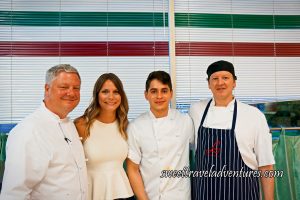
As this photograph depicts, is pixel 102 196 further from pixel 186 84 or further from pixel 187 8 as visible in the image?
pixel 187 8

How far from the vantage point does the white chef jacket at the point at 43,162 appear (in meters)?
1.26

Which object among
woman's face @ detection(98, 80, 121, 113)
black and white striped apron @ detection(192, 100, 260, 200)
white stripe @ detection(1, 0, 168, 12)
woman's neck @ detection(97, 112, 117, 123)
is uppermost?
white stripe @ detection(1, 0, 168, 12)

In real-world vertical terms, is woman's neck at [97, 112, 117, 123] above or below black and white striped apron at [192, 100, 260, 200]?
above

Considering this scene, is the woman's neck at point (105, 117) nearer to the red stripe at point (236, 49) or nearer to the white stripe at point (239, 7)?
the red stripe at point (236, 49)

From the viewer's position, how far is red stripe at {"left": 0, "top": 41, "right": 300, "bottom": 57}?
8.42 ft

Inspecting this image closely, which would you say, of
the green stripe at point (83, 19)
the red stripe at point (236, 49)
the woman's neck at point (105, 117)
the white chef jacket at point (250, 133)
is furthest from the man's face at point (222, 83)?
the green stripe at point (83, 19)

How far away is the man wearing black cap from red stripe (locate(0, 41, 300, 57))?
0.95 metres

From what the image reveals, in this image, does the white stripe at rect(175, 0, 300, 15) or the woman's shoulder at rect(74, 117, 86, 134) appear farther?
the white stripe at rect(175, 0, 300, 15)

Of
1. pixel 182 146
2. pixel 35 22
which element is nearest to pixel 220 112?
pixel 182 146

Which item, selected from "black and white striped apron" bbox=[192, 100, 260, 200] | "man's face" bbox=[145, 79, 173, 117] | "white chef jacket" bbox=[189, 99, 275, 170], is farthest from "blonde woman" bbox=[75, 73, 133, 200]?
"white chef jacket" bbox=[189, 99, 275, 170]

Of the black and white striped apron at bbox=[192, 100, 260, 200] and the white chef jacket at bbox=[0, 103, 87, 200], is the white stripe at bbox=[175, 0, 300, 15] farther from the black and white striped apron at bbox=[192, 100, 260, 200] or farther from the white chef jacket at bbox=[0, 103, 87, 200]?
the white chef jacket at bbox=[0, 103, 87, 200]

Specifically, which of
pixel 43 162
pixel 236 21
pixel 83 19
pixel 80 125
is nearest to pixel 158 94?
pixel 80 125

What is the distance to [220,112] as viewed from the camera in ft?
6.03

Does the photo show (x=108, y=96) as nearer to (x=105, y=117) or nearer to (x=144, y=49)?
(x=105, y=117)
